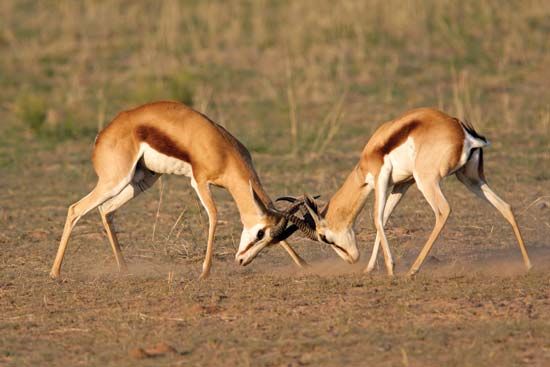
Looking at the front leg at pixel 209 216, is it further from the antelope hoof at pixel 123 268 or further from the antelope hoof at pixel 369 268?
the antelope hoof at pixel 369 268

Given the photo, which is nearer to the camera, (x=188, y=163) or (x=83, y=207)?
(x=188, y=163)

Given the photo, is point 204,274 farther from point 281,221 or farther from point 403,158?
point 403,158

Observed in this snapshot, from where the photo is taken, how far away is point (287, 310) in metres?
7.14

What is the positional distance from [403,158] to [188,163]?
1.67 meters

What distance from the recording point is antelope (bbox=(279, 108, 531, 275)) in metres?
8.01

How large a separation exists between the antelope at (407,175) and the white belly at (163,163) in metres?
0.88

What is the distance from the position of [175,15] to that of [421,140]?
46.1 ft

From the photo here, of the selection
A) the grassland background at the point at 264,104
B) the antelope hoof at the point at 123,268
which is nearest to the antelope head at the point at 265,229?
the grassland background at the point at 264,104

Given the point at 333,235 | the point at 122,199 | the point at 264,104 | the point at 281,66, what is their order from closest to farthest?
the point at 333,235
the point at 122,199
the point at 264,104
the point at 281,66

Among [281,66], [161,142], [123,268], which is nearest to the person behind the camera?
[161,142]

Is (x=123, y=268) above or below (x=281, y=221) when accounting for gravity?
below

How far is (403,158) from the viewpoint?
822 centimetres

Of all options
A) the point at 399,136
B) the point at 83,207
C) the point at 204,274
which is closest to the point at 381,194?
the point at 399,136

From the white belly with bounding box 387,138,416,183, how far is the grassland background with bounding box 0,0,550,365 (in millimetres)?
855
